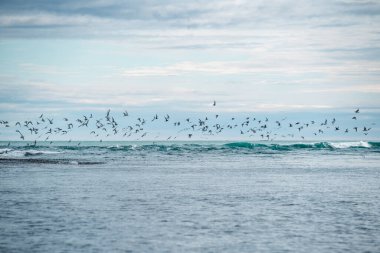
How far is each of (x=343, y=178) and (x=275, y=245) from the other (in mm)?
23810

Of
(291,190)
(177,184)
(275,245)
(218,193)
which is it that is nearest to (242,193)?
(218,193)

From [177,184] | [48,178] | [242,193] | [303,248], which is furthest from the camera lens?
[48,178]

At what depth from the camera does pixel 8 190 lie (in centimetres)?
2994

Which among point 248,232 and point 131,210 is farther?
point 131,210

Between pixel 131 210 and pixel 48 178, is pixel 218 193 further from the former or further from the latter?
pixel 48 178

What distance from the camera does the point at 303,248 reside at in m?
16.4

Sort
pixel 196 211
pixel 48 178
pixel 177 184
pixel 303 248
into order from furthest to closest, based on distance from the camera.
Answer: pixel 48 178 → pixel 177 184 → pixel 196 211 → pixel 303 248

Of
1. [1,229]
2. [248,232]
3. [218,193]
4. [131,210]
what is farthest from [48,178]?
[248,232]

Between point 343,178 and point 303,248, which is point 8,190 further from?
point 343,178

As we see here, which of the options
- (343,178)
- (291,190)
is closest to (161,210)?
(291,190)

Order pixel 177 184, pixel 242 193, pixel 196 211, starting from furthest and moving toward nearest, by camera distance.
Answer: pixel 177 184 → pixel 242 193 → pixel 196 211

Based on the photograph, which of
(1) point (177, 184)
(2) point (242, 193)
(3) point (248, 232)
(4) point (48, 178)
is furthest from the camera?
(4) point (48, 178)

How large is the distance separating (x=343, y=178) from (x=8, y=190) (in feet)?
72.9

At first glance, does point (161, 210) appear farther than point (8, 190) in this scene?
No
